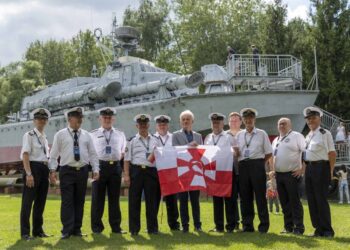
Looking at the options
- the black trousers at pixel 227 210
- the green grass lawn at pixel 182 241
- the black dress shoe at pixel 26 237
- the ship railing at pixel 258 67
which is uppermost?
the ship railing at pixel 258 67

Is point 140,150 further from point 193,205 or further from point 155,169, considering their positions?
point 193,205

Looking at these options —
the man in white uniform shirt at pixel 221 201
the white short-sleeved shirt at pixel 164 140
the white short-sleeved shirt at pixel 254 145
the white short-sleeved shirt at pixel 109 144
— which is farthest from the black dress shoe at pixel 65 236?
the white short-sleeved shirt at pixel 254 145

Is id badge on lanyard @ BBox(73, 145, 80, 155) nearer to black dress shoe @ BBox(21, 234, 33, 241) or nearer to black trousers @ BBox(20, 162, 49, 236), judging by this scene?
black trousers @ BBox(20, 162, 49, 236)

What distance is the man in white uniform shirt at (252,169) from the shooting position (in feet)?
28.3

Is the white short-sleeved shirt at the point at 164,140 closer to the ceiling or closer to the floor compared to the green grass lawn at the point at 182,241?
closer to the ceiling

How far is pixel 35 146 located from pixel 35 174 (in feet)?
1.44

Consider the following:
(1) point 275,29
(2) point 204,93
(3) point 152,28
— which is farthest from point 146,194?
(3) point 152,28

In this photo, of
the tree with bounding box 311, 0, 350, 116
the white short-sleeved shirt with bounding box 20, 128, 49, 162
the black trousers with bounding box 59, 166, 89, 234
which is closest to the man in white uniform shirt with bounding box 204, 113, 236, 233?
the black trousers with bounding box 59, 166, 89, 234

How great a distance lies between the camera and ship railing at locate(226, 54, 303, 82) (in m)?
21.4

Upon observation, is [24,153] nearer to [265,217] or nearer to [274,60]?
[265,217]

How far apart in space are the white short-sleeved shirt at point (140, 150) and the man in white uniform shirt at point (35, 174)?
133 centimetres

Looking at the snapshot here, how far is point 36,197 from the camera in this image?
28.1 feet

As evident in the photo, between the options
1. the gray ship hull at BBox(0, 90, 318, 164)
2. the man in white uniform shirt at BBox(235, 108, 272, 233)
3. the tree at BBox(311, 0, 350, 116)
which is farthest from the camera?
the tree at BBox(311, 0, 350, 116)

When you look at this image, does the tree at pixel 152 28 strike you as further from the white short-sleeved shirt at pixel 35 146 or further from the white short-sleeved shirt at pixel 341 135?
the white short-sleeved shirt at pixel 35 146
